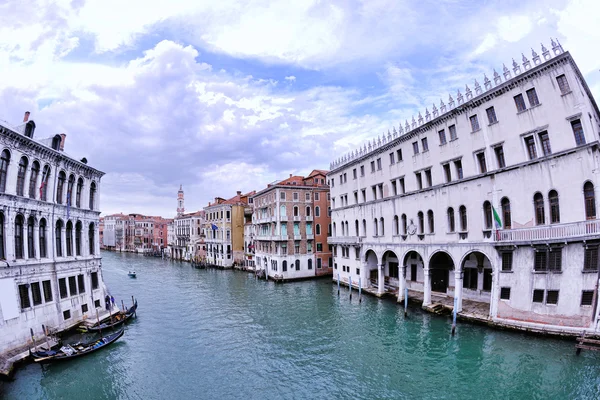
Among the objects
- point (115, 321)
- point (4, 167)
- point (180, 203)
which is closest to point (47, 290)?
point (115, 321)

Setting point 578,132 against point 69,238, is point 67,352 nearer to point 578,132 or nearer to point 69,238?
point 69,238

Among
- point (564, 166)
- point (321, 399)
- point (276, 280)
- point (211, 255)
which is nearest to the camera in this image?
point (321, 399)

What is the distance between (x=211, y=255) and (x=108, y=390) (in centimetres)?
4931

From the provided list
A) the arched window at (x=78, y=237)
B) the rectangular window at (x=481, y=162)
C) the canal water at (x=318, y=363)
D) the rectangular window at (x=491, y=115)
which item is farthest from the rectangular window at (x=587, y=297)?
the arched window at (x=78, y=237)

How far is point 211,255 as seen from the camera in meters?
61.8

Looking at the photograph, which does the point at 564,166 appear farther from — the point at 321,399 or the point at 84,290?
the point at 84,290

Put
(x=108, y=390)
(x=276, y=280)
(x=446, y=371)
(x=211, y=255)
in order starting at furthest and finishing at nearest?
(x=211, y=255) < (x=276, y=280) < (x=446, y=371) < (x=108, y=390)

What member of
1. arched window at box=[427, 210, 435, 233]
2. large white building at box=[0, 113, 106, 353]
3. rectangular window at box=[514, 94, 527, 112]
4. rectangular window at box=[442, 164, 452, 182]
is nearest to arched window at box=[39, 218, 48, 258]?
large white building at box=[0, 113, 106, 353]

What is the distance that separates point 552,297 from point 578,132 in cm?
763

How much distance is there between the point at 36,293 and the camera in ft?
56.4

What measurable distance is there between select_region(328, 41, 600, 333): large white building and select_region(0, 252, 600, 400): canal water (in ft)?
8.27

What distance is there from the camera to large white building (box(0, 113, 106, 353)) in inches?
621

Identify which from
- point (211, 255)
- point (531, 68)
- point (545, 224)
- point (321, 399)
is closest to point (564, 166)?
point (545, 224)

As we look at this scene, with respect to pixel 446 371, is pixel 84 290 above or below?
above
